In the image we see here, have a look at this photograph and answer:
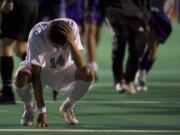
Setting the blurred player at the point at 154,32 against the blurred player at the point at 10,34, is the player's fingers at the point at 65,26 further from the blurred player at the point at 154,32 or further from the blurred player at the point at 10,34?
the blurred player at the point at 154,32

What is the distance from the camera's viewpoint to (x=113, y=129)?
881 centimetres

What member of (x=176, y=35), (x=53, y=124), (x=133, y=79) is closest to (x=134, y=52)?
(x=133, y=79)

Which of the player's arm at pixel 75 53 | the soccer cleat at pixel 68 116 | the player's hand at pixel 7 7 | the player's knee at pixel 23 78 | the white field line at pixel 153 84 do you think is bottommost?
the white field line at pixel 153 84

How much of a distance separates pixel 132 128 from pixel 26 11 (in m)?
3.11

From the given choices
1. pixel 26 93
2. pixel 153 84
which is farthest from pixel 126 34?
pixel 26 93

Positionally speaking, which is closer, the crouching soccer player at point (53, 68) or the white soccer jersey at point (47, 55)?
the crouching soccer player at point (53, 68)

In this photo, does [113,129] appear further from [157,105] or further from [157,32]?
[157,32]

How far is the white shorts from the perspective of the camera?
9.29m

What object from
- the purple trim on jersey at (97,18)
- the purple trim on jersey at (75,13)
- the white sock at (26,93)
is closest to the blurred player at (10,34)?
the white sock at (26,93)

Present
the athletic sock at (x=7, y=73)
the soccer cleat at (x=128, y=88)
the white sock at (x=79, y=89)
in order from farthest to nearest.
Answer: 1. the soccer cleat at (x=128, y=88)
2. the athletic sock at (x=7, y=73)
3. the white sock at (x=79, y=89)

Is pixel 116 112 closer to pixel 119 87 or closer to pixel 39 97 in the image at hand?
pixel 39 97

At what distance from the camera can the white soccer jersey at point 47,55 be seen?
29.2ft

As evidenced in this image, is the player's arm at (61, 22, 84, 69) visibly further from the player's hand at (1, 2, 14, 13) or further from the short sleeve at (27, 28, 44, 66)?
the player's hand at (1, 2, 14, 13)

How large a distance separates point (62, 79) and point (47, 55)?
1.18 feet
